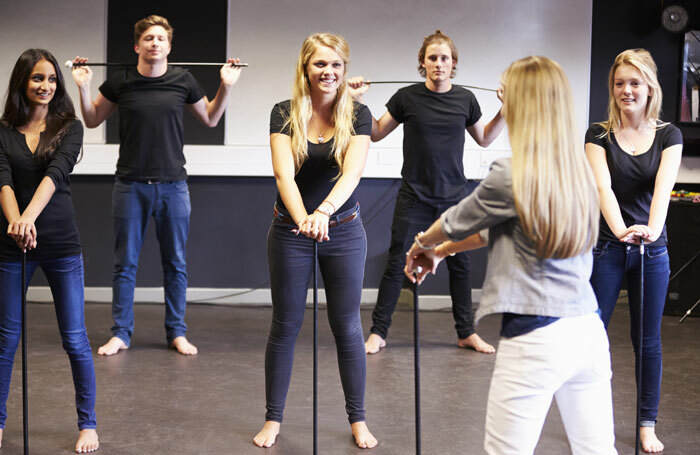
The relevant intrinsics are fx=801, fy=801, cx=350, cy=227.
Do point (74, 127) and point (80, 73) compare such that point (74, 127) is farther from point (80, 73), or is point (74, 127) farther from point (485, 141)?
point (485, 141)

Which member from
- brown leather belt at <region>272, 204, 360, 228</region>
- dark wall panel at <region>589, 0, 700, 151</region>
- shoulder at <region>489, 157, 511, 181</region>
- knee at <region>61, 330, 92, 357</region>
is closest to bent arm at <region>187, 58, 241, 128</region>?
brown leather belt at <region>272, 204, 360, 228</region>

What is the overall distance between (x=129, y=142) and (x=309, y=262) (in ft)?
5.82

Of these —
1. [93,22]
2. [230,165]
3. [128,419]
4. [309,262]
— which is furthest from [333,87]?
[93,22]

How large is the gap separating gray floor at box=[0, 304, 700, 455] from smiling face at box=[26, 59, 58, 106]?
1316 mm

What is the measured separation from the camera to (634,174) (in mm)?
3033

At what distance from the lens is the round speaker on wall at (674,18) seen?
5738 mm

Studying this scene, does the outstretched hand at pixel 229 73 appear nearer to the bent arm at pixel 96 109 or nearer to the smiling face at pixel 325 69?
the bent arm at pixel 96 109

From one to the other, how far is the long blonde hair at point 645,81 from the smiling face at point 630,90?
1cm

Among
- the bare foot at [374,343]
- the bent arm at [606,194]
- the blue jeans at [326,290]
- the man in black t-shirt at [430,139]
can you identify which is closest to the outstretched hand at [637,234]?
the bent arm at [606,194]

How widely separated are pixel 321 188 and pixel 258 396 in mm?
1229

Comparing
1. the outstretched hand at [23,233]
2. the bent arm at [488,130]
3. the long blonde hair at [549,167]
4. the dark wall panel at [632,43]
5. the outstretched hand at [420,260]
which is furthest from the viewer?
the dark wall panel at [632,43]

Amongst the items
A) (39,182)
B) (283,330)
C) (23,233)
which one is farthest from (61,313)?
(283,330)

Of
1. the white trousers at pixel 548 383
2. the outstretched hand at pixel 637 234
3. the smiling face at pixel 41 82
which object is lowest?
the white trousers at pixel 548 383

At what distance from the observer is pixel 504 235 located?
1973 mm
